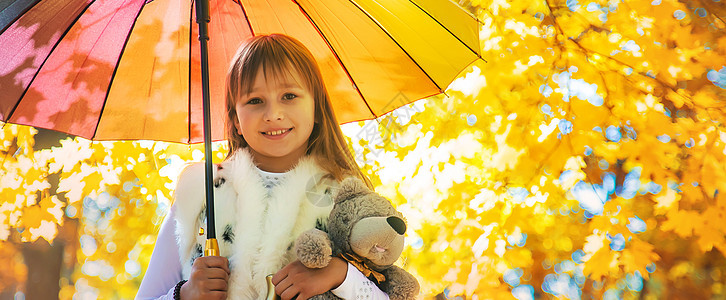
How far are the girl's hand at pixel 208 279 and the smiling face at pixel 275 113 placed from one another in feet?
1.20

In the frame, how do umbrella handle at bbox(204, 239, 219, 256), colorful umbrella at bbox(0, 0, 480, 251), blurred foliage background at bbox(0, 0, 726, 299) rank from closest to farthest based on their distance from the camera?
umbrella handle at bbox(204, 239, 219, 256), colorful umbrella at bbox(0, 0, 480, 251), blurred foliage background at bbox(0, 0, 726, 299)

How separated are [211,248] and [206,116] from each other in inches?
15.0

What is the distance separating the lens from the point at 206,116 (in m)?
1.73

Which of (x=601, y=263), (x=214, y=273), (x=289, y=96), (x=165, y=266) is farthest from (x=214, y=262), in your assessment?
(x=601, y=263)

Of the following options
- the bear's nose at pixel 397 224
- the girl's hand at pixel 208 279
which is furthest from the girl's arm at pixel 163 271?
the bear's nose at pixel 397 224

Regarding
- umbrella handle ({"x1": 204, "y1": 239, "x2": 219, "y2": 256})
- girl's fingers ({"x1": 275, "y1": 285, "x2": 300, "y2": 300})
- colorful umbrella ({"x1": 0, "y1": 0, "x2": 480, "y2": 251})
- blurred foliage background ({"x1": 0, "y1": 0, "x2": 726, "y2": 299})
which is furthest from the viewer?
blurred foliage background ({"x1": 0, "y1": 0, "x2": 726, "y2": 299})

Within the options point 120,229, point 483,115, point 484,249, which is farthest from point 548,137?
point 120,229

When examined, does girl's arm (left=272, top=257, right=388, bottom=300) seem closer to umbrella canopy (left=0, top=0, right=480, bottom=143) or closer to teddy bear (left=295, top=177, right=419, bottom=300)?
teddy bear (left=295, top=177, right=419, bottom=300)

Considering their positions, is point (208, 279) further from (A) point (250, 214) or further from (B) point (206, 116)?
(B) point (206, 116)

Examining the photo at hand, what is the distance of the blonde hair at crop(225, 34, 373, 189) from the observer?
1.77 meters

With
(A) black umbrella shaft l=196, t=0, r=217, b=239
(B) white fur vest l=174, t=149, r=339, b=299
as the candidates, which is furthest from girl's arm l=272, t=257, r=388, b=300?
(A) black umbrella shaft l=196, t=0, r=217, b=239

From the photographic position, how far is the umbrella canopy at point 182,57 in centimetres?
199

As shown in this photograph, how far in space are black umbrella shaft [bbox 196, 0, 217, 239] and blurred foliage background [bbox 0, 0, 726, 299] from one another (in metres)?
1.85

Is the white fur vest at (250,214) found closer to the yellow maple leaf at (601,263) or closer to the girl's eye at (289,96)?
the girl's eye at (289,96)
